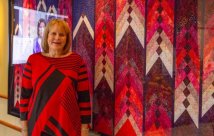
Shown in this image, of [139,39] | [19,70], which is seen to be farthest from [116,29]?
[19,70]

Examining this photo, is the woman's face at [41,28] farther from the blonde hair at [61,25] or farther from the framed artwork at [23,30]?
the blonde hair at [61,25]

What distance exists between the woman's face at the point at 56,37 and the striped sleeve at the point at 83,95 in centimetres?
18

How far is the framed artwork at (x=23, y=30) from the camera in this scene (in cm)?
249

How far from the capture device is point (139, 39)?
1.83 meters

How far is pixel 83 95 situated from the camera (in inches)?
73.4

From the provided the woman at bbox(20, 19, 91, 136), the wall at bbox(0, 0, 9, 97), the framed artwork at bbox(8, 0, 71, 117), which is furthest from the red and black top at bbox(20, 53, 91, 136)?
the wall at bbox(0, 0, 9, 97)

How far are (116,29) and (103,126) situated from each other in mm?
654

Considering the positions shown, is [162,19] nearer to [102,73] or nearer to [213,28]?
[213,28]

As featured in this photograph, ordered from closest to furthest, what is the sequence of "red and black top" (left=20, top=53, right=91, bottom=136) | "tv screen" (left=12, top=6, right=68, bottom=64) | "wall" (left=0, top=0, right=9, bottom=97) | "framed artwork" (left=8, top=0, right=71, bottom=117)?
"red and black top" (left=20, top=53, right=91, bottom=136), "framed artwork" (left=8, top=0, right=71, bottom=117), "tv screen" (left=12, top=6, right=68, bottom=64), "wall" (left=0, top=0, right=9, bottom=97)

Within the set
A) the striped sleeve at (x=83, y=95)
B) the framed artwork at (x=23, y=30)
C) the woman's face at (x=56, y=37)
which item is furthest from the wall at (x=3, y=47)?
the striped sleeve at (x=83, y=95)

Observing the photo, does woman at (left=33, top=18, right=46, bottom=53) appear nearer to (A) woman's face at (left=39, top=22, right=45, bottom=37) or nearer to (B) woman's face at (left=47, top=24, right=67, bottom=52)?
(A) woman's face at (left=39, top=22, right=45, bottom=37)

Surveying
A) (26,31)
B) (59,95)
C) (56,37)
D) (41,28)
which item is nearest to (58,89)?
(59,95)

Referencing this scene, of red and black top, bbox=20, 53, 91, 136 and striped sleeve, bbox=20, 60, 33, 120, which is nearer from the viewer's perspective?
red and black top, bbox=20, 53, 91, 136

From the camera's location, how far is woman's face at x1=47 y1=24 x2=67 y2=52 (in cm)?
184
